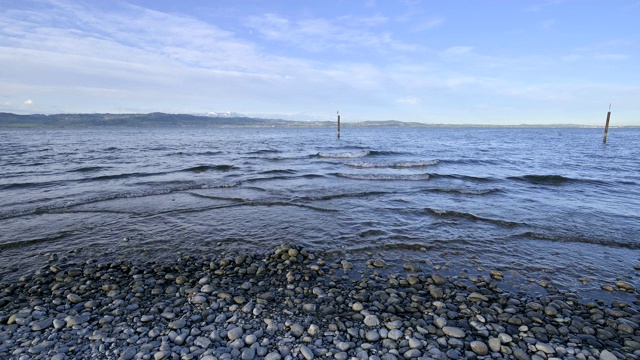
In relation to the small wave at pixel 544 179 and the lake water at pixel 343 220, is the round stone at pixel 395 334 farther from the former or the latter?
the small wave at pixel 544 179

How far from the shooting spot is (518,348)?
15.4 feet

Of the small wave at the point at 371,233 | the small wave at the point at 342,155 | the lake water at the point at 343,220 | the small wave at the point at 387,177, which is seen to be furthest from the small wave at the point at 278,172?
the small wave at the point at 371,233

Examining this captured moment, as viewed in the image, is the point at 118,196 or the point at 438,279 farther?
the point at 118,196

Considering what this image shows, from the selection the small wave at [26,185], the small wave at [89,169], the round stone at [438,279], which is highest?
the small wave at [89,169]

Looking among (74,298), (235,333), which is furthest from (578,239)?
(74,298)

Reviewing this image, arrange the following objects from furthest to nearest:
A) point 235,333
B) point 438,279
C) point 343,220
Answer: point 343,220 < point 438,279 < point 235,333

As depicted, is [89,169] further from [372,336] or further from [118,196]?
[372,336]

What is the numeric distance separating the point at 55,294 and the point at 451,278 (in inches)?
319

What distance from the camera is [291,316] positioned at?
5500 millimetres

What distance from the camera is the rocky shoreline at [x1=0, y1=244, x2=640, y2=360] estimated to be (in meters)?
4.63

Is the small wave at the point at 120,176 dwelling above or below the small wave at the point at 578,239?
above

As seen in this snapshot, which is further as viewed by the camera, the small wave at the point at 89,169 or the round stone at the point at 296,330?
the small wave at the point at 89,169

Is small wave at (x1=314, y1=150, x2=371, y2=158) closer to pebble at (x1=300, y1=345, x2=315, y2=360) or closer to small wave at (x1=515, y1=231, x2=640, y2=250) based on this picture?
small wave at (x1=515, y1=231, x2=640, y2=250)

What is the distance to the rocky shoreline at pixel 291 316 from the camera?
4629 millimetres
